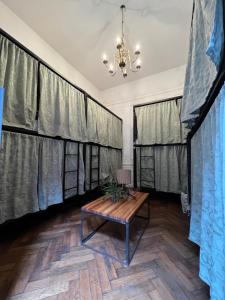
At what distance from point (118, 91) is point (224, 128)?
4597mm

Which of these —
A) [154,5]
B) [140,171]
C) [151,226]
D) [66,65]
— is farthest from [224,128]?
[66,65]

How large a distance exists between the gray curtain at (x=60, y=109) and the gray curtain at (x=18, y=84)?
14 centimetres

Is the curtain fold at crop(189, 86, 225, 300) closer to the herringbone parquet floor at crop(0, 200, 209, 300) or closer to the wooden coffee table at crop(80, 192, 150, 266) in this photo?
the herringbone parquet floor at crop(0, 200, 209, 300)

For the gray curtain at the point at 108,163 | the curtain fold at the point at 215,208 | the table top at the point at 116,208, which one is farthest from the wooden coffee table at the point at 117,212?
the gray curtain at the point at 108,163

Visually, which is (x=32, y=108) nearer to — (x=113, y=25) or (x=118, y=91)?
(x=113, y=25)

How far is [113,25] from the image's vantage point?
2.67 m

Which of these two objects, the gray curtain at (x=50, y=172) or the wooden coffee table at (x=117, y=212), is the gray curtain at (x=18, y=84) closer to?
the gray curtain at (x=50, y=172)

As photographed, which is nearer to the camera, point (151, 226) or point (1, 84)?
point (1, 84)

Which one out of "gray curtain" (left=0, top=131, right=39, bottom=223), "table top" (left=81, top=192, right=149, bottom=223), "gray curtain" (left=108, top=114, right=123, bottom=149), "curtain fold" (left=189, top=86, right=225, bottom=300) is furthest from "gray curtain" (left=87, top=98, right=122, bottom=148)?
"curtain fold" (left=189, top=86, right=225, bottom=300)

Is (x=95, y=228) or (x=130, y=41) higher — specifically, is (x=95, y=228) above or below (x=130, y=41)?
below

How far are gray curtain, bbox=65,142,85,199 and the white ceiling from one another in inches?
→ 91.7

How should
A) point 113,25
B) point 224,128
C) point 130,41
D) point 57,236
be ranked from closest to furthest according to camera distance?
point 224,128
point 57,236
point 113,25
point 130,41

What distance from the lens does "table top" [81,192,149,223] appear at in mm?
1496

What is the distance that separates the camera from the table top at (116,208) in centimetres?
150
